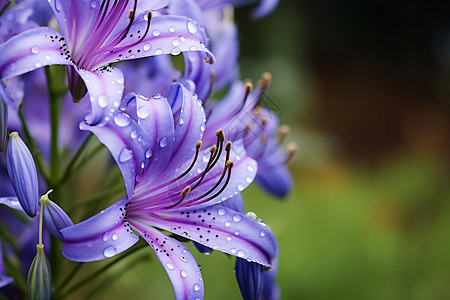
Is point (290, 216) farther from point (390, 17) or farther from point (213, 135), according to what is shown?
point (390, 17)

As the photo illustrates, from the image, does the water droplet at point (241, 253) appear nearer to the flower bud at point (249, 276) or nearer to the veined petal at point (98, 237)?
the flower bud at point (249, 276)

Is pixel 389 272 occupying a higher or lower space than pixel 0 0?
lower

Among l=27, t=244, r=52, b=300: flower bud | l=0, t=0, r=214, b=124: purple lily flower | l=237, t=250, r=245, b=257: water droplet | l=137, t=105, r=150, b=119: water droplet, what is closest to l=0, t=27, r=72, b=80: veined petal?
l=0, t=0, r=214, b=124: purple lily flower

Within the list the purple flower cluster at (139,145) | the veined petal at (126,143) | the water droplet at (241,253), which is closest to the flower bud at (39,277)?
the purple flower cluster at (139,145)

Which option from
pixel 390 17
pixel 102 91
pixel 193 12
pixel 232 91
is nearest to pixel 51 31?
pixel 102 91

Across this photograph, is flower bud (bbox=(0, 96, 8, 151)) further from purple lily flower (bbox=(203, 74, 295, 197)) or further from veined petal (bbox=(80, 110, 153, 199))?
purple lily flower (bbox=(203, 74, 295, 197))

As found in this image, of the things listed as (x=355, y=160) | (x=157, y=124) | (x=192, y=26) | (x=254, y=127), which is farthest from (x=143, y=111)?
(x=355, y=160)

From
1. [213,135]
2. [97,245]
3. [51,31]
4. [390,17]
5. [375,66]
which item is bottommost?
[97,245]
